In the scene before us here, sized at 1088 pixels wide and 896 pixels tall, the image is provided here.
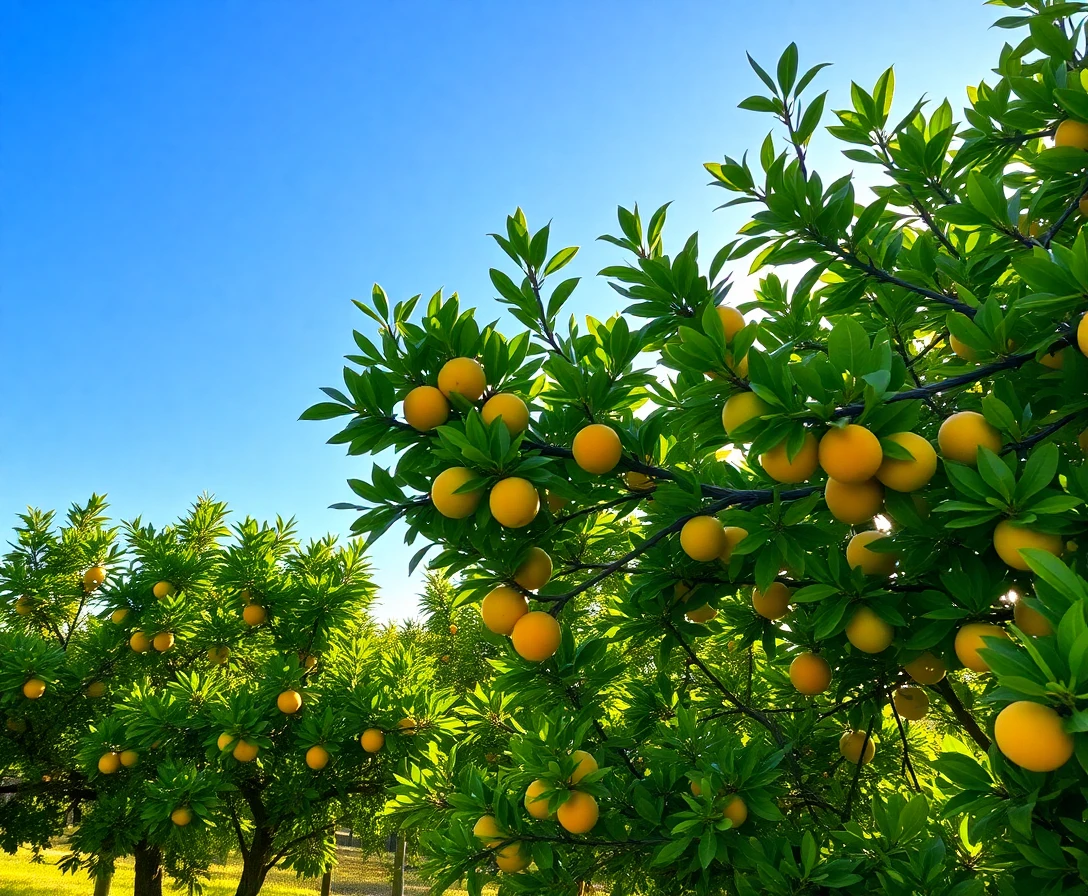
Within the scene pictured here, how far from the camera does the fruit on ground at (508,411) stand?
1808 mm

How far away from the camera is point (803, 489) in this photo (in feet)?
6.02

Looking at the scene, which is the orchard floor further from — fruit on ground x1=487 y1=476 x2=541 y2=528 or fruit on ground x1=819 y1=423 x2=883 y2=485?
fruit on ground x1=819 y1=423 x2=883 y2=485

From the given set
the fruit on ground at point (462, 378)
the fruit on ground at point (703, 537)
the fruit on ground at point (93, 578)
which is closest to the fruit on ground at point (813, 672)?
the fruit on ground at point (703, 537)

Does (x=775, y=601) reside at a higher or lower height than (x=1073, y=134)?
lower

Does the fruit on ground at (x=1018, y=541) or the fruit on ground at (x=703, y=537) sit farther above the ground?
the fruit on ground at (x=703, y=537)

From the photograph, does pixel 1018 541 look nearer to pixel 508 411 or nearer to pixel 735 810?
pixel 508 411

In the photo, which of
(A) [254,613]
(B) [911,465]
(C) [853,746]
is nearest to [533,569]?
(B) [911,465]

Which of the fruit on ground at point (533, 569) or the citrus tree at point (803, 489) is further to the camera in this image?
the fruit on ground at point (533, 569)

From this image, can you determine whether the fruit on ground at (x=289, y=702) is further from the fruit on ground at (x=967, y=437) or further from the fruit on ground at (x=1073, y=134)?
the fruit on ground at (x=1073, y=134)

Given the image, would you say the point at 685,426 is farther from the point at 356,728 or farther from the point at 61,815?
the point at 61,815

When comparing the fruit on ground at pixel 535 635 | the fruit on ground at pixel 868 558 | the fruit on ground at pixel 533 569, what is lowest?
the fruit on ground at pixel 535 635

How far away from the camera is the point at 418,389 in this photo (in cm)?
186

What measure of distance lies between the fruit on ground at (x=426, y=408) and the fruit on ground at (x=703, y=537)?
0.79 meters

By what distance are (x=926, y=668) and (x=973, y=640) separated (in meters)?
0.52
